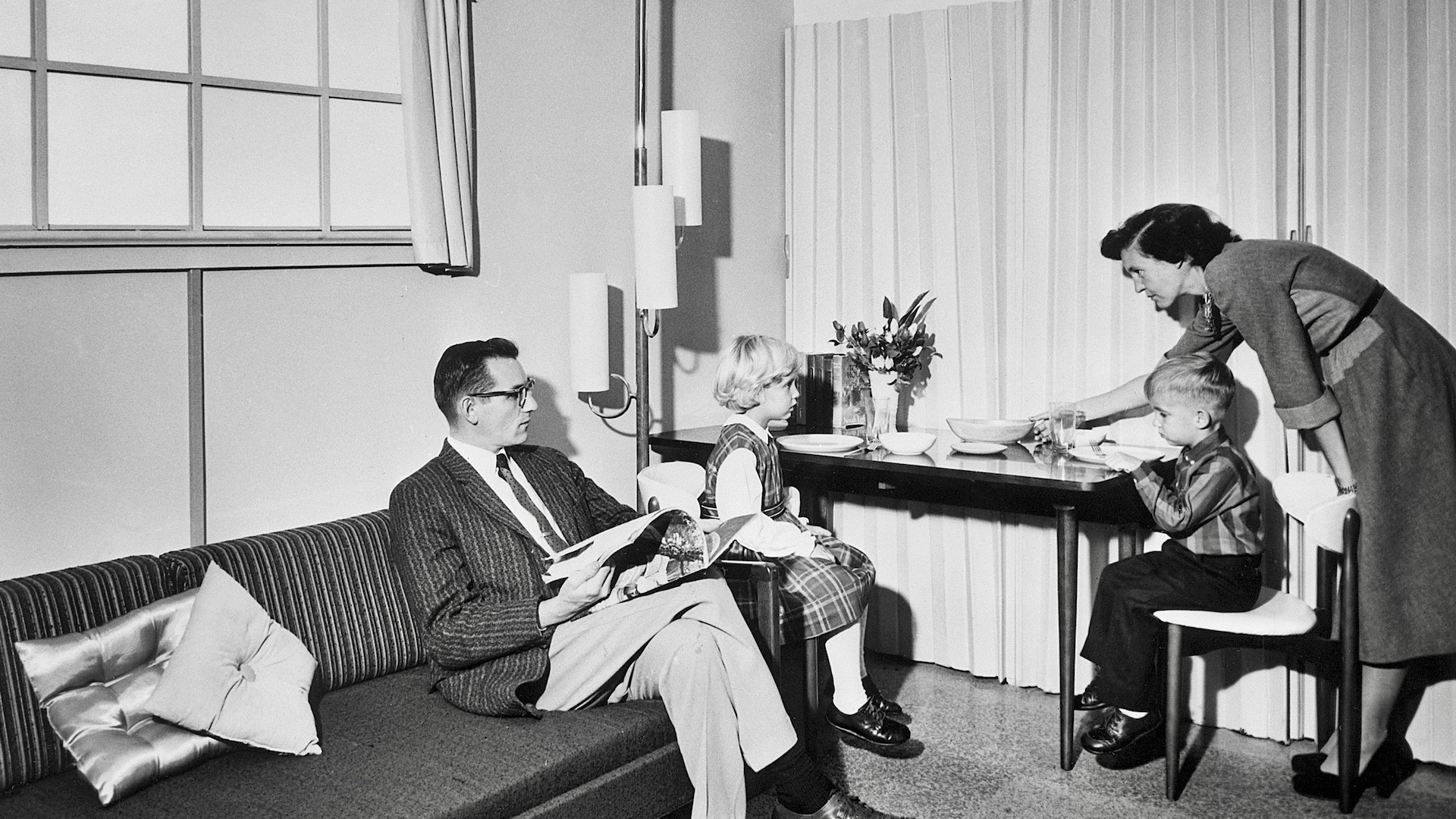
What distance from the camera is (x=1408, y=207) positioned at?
133 inches

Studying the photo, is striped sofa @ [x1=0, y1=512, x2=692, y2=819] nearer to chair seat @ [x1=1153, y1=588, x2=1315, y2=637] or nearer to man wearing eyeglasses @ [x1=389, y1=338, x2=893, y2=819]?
man wearing eyeglasses @ [x1=389, y1=338, x2=893, y2=819]

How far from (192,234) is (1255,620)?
2858 millimetres

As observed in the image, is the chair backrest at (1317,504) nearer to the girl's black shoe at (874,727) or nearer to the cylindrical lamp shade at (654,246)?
the girl's black shoe at (874,727)

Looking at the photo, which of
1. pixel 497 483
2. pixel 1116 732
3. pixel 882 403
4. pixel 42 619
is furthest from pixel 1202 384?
pixel 42 619

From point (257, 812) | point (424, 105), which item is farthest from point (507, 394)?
point (257, 812)

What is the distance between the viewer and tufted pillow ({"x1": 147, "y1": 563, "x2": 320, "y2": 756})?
2334 mm

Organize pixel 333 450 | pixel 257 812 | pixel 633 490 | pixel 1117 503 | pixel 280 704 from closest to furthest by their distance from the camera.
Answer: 1. pixel 257 812
2. pixel 280 704
3. pixel 333 450
4. pixel 1117 503
5. pixel 633 490

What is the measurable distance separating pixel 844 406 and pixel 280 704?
2.44 metres

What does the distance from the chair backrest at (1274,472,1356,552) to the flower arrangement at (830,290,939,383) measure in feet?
4.11

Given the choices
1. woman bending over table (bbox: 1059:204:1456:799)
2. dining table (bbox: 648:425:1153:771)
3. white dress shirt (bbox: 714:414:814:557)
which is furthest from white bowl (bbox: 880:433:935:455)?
woman bending over table (bbox: 1059:204:1456:799)

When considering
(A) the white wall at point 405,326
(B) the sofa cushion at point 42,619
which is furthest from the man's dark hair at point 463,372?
(B) the sofa cushion at point 42,619

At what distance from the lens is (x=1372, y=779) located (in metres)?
3.18

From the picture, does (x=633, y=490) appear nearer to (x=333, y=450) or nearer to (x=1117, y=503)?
(x=333, y=450)

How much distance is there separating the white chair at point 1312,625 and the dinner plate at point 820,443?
1112 mm
